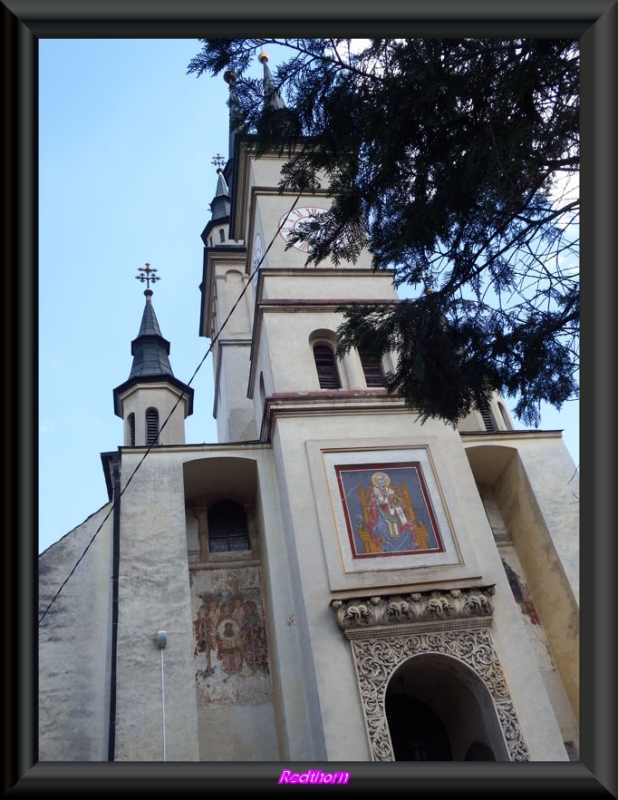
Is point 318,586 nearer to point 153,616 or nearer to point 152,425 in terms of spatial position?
point 153,616

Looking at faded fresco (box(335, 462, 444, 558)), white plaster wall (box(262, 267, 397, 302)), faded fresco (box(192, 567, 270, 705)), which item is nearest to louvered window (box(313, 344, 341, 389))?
white plaster wall (box(262, 267, 397, 302))

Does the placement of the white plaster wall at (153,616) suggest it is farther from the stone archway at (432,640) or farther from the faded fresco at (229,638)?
the stone archway at (432,640)

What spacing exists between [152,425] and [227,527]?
22.8 ft

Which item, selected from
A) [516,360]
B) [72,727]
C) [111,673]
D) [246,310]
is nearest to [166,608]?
[111,673]

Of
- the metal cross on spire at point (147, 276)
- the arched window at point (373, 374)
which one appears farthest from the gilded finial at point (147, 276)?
the arched window at point (373, 374)

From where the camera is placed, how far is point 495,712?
12148mm

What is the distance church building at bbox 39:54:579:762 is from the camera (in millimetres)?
12352

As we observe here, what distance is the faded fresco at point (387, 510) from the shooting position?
1375 cm

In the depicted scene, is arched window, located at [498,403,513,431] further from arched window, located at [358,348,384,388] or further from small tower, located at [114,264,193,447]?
small tower, located at [114,264,193,447]

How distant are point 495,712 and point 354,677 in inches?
93.7

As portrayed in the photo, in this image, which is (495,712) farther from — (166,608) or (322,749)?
(166,608)
